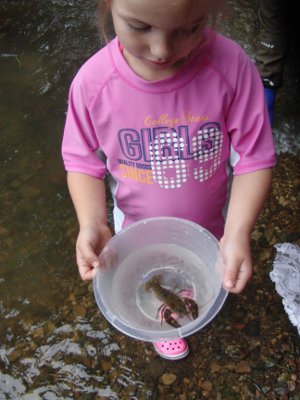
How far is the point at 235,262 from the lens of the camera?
1.38 m

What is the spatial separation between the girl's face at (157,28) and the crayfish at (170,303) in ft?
2.74

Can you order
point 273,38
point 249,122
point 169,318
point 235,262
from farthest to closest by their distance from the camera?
point 273,38
point 169,318
point 249,122
point 235,262

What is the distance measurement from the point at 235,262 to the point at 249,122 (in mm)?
456

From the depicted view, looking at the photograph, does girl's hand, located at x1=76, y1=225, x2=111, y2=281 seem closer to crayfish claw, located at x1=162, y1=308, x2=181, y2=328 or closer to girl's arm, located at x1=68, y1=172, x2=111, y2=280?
girl's arm, located at x1=68, y1=172, x2=111, y2=280

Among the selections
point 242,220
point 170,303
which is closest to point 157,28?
point 242,220

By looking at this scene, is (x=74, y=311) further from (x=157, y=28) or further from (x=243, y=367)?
(x=157, y=28)

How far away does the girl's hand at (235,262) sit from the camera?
1.34 metres

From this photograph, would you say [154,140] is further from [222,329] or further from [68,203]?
[68,203]

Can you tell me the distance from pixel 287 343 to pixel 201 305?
741 mm

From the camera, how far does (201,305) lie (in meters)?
1.67

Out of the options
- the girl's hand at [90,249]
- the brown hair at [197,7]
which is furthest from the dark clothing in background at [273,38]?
the girl's hand at [90,249]

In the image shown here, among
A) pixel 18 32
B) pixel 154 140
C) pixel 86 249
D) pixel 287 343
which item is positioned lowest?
pixel 287 343

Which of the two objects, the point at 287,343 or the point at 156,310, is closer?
the point at 156,310

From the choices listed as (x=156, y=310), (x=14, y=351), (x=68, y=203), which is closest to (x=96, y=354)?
(x=14, y=351)
